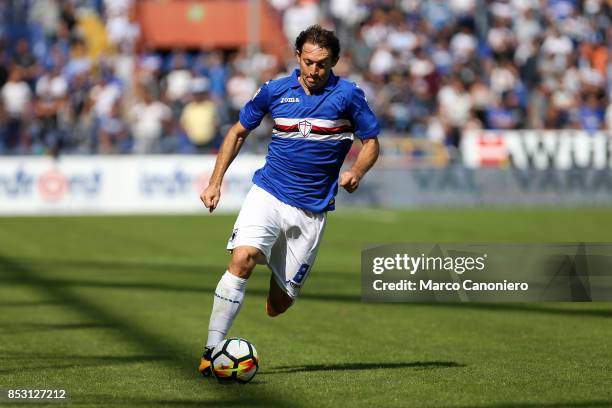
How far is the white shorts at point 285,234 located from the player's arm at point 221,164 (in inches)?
7.9

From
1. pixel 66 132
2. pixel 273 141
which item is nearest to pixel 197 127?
pixel 66 132

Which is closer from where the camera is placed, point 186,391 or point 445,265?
point 186,391

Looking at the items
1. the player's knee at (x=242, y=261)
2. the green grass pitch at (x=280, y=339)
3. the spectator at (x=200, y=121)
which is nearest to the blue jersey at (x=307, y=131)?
the player's knee at (x=242, y=261)

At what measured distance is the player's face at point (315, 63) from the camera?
7.71 metres

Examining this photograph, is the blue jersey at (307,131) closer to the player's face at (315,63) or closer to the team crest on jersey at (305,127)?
the team crest on jersey at (305,127)

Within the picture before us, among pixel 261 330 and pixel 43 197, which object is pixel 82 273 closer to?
pixel 261 330

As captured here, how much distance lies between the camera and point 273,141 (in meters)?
8.11

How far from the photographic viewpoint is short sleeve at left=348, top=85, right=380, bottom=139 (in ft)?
25.9

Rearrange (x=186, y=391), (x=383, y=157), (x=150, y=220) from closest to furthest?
(x=186, y=391), (x=150, y=220), (x=383, y=157)

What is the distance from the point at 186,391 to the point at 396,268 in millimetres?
1745

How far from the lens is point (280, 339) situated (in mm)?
9836

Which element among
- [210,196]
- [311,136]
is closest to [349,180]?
[311,136]

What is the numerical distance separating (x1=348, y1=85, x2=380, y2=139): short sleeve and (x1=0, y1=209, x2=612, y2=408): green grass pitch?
62.4 inches

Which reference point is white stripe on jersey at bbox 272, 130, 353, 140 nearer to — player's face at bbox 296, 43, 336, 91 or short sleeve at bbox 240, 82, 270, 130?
short sleeve at bbox 240, 82, 270, 130
